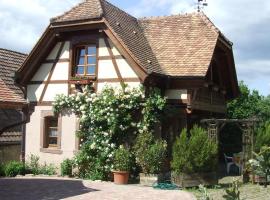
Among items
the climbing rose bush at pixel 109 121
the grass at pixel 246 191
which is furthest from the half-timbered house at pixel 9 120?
the grass at pixel 246 191

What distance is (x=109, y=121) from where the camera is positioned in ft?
52.9

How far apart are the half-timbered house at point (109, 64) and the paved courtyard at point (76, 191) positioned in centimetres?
289

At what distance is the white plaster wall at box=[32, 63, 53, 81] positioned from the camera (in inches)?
727

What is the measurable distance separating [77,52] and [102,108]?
294 centimetres

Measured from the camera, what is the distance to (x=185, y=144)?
14.2 metres

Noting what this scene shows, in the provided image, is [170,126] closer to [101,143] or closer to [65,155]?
[101,143]

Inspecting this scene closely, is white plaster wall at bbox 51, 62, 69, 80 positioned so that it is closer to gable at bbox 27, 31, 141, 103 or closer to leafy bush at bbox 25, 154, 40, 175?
gable at bbox 27, 31, 141, 103

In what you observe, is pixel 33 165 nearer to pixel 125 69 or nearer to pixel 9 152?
pixel 9 152

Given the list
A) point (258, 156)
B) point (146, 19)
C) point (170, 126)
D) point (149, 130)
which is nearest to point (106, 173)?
point (149, 130)

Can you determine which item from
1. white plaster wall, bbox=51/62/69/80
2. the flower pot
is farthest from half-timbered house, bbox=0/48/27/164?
the flower pot

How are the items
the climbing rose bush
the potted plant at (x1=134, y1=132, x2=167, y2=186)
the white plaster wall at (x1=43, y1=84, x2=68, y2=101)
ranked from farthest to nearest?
the white plaster wall at (x1=43, y1=84, x2=68, y2=101)
the climbing rose bush
the potted plant at (x1=134, y1=132, x2=167, y2=186)

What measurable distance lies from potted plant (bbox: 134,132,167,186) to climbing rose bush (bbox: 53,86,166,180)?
64 centimetres

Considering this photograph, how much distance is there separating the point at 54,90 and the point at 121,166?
4725 millimetres

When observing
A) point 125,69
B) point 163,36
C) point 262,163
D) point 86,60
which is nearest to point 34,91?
point 86,60
